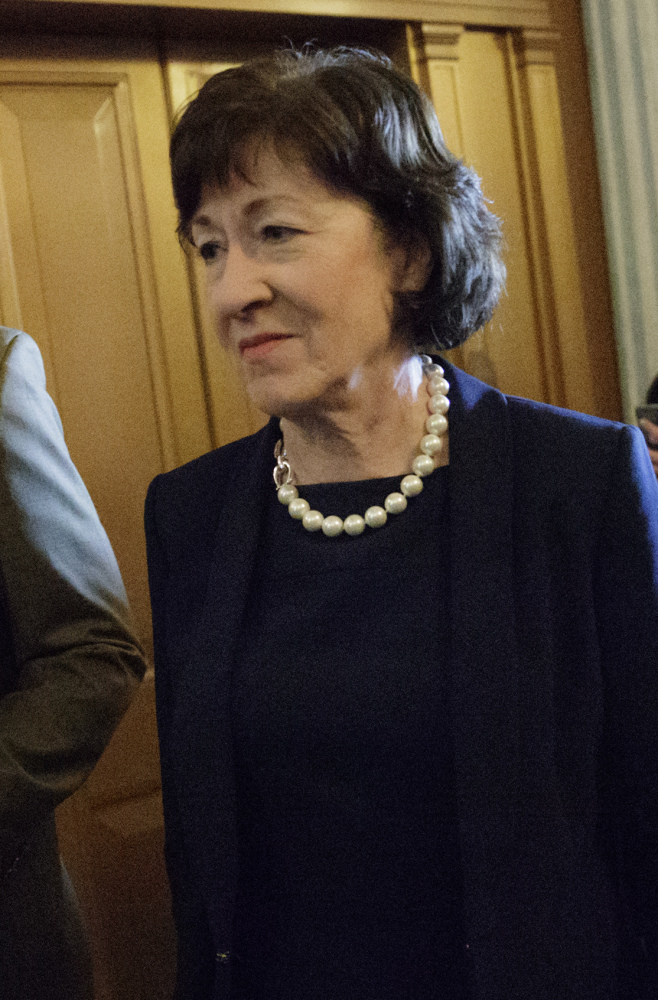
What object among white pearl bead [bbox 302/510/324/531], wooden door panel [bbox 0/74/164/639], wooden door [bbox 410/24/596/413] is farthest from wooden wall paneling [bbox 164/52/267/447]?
white pearl bead [bbox 302/510/324/531]

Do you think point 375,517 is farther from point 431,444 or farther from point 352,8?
point 352,8

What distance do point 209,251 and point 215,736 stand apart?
63cm

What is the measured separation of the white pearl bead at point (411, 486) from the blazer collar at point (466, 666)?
54mm

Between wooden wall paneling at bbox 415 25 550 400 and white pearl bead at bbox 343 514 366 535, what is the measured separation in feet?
4.03

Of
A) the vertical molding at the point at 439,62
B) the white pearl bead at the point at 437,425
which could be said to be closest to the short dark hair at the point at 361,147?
the white pearl bead at the point at 437,425

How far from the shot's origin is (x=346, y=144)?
3.48 feet

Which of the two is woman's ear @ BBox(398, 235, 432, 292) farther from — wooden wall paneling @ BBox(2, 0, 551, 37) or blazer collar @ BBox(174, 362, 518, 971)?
wooden wall paneling @ BBox(2, 0, 551, 37)

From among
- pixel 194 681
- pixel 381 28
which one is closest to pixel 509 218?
pixel 381 28

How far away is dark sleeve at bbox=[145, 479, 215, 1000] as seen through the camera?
1.18m

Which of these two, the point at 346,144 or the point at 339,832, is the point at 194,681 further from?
the point at 346,144

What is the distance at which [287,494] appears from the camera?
48.4 inches

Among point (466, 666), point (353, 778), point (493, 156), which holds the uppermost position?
point (493, 156)

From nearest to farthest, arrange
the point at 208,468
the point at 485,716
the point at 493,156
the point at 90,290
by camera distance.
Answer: the point at 485,716 < the point at 208,468 < the point at 90,290 < the point at 493,156

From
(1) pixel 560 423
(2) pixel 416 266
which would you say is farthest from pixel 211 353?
(1) pixel 560 423
